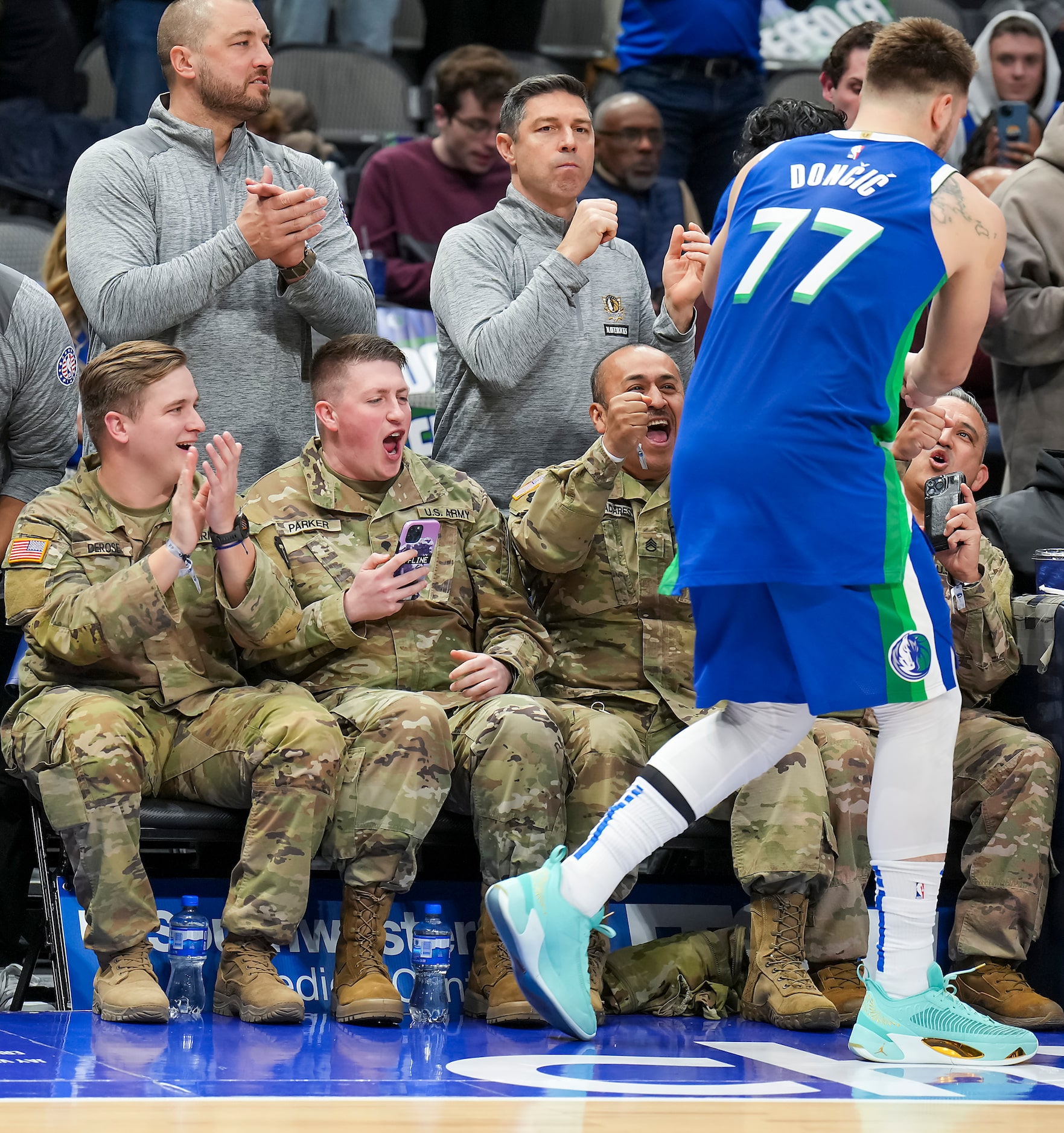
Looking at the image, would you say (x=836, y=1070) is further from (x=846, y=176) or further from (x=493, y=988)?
(x=846, y=176)

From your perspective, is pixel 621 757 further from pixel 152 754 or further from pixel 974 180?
pixel 974 180

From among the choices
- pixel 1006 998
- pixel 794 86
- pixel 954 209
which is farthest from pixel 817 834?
pixel 794 86

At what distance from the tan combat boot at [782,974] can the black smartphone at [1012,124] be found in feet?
13.3

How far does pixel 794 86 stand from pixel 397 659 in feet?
17.0

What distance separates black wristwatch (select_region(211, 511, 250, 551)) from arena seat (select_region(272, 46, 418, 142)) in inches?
180

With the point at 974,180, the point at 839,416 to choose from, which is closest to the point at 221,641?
the point at 839,416

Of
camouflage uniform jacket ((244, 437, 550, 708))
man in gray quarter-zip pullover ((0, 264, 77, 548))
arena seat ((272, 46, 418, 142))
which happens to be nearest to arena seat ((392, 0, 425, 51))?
arena seat ((272, 46, 418, 142))

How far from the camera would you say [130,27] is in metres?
7.17

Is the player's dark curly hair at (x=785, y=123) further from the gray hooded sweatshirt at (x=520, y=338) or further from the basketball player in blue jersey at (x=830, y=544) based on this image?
the basketball player in blue jersey at (x=830, y=544)

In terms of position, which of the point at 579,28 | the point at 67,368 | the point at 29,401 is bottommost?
the point at 29,401

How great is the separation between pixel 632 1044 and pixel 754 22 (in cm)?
525

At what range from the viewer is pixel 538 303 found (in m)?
4.37

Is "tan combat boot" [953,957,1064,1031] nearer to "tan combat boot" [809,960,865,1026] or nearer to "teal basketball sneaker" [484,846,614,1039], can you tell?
"tan combat boot" [809,960,865,1026]

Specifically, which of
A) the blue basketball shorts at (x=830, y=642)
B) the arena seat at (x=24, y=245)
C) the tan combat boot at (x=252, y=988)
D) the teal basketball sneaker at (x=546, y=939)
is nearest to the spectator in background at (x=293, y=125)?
the arena seat at (x=24, y=245)
